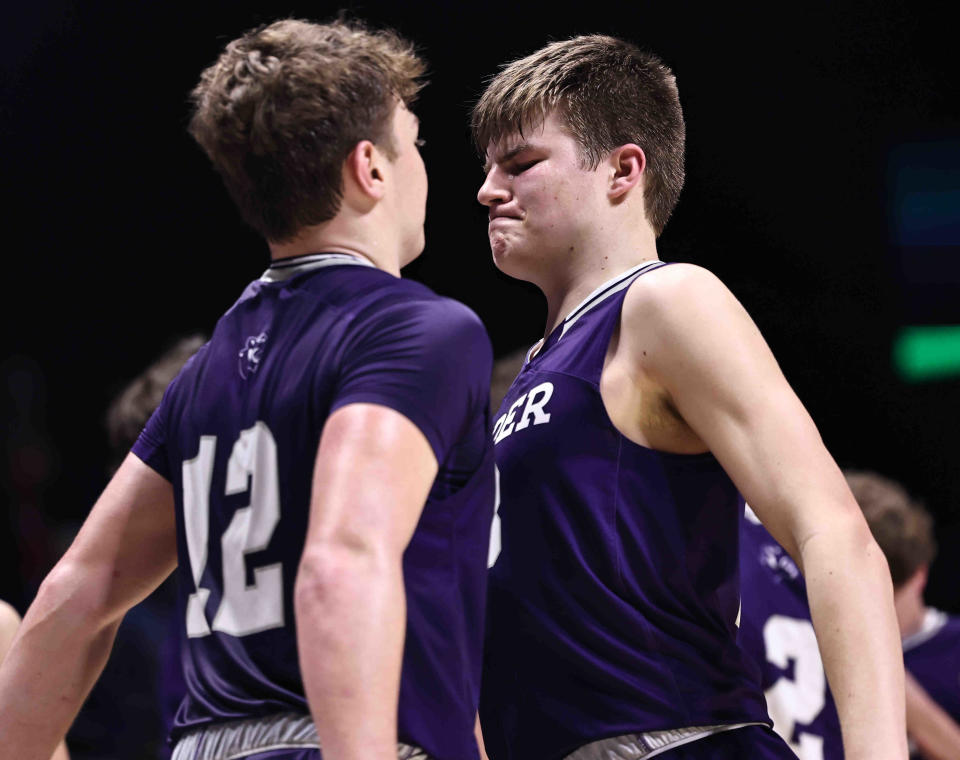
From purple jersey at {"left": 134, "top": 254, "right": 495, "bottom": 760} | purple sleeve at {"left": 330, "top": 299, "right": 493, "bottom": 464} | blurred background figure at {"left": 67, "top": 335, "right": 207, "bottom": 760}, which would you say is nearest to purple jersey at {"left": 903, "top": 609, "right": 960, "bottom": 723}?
blurred background figure at {"left": 67, "top": 335, "right": 207, "bottom": 760}

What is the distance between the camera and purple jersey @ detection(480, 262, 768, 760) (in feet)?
6.64

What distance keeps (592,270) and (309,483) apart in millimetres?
986

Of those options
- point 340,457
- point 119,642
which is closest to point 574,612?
point 340,457

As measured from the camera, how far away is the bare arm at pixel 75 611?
6.11 ft

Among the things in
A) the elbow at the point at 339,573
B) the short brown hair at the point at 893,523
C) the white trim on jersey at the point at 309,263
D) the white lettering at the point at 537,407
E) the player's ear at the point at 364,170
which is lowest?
the short brown hair at the point at 893,523

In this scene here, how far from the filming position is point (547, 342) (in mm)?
2385

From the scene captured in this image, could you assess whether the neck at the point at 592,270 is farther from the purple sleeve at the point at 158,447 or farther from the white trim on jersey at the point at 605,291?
the purple sleeve at the point at 158,447

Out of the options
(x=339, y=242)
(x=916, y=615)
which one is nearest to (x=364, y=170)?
(x=339, y=242)

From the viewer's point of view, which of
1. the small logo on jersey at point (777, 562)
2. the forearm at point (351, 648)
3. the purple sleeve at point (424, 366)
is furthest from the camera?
the small logo on jersey at point (777, 562)

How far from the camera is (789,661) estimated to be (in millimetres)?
3188

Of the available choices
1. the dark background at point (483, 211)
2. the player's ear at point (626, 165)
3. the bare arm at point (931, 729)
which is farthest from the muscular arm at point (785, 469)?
the dark background at point (483, 211)

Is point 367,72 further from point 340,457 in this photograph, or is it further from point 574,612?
point 574,612

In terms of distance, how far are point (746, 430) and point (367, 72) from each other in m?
0.80

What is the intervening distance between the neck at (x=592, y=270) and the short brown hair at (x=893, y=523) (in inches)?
87.8
